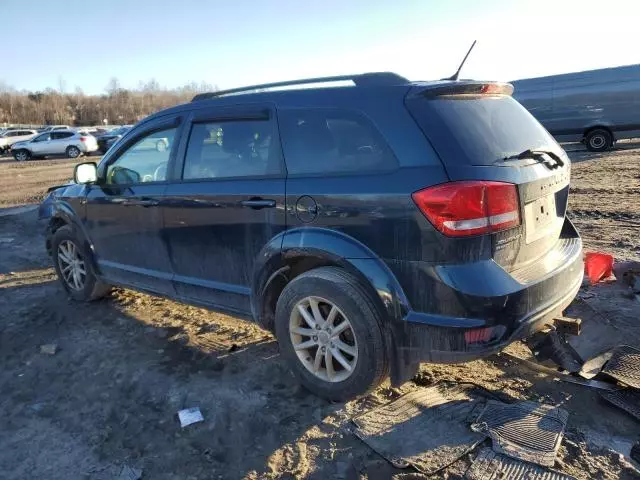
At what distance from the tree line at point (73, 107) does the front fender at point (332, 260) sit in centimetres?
7836

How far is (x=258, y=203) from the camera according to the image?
133 inches

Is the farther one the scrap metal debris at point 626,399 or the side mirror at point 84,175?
the side mirror at point 84,175

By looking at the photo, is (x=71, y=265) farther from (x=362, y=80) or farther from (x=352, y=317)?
(x=362, y=80)

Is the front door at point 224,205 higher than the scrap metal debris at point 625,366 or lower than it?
higher

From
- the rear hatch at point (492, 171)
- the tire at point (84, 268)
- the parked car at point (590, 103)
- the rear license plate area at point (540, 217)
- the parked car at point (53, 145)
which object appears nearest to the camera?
the rear hatch at point (492, 171)

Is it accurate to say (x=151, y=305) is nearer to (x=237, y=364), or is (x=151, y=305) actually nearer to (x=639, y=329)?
(x=237, y=364)

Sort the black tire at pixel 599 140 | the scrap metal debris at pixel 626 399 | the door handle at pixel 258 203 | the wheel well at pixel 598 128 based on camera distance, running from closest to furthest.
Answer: the scrap metal debris at pixel 626 399 → the door handle at pixel 258 203 → the wheel well at pixel 598 128 → the black tire at pixel 599 140

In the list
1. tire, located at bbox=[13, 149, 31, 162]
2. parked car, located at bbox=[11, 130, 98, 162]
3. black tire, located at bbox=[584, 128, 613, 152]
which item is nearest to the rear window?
black tire, located at bbox=[584, 128, 613, 152]

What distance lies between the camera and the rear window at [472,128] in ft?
→ 8.99

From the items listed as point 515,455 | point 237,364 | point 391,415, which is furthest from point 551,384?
point 237,364

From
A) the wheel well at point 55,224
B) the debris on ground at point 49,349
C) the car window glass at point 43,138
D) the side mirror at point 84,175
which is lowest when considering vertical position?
the debris on ground at point 49,349


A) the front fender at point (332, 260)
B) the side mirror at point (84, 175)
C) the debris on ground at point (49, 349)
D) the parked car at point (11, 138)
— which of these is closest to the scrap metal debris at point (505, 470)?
the front fender at point (332, 260)

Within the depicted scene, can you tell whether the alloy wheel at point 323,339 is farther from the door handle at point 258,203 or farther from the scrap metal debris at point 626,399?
the scrap metal debris at point 626,399

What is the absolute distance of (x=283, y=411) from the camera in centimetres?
322
